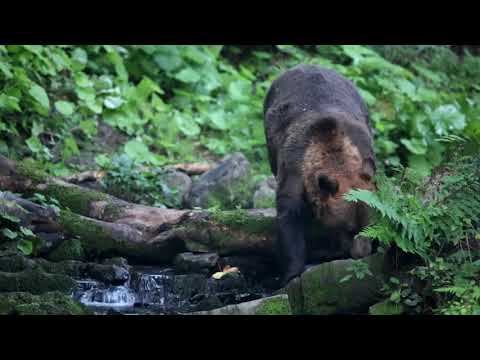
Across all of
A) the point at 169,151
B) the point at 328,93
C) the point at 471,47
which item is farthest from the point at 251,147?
the point at 471,47

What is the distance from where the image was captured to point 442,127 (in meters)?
12.8

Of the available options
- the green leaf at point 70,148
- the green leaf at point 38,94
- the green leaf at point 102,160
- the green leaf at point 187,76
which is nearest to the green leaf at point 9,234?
the green leaf at point 102,160

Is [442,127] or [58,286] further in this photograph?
[442,127]

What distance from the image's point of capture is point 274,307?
600 cm

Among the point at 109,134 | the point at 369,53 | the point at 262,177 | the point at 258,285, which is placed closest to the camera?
the point at 258,285

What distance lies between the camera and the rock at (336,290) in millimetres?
6336

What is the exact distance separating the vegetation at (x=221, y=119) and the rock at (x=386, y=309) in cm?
12

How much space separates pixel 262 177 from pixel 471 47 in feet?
29.0

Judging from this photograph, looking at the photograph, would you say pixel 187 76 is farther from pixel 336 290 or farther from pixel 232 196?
pixel 336 290

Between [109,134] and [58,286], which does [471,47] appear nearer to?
[109,134]

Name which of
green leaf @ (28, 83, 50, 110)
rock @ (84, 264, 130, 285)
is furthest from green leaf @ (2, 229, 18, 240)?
green leaf @ (28, 83, 50, 110)

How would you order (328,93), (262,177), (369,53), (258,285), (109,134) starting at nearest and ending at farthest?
1. (258,285)
2. (328,93)
3. (262,177)
4. (109,134)
5. (369,53)

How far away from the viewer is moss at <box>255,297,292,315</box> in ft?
19.6

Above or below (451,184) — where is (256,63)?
above
